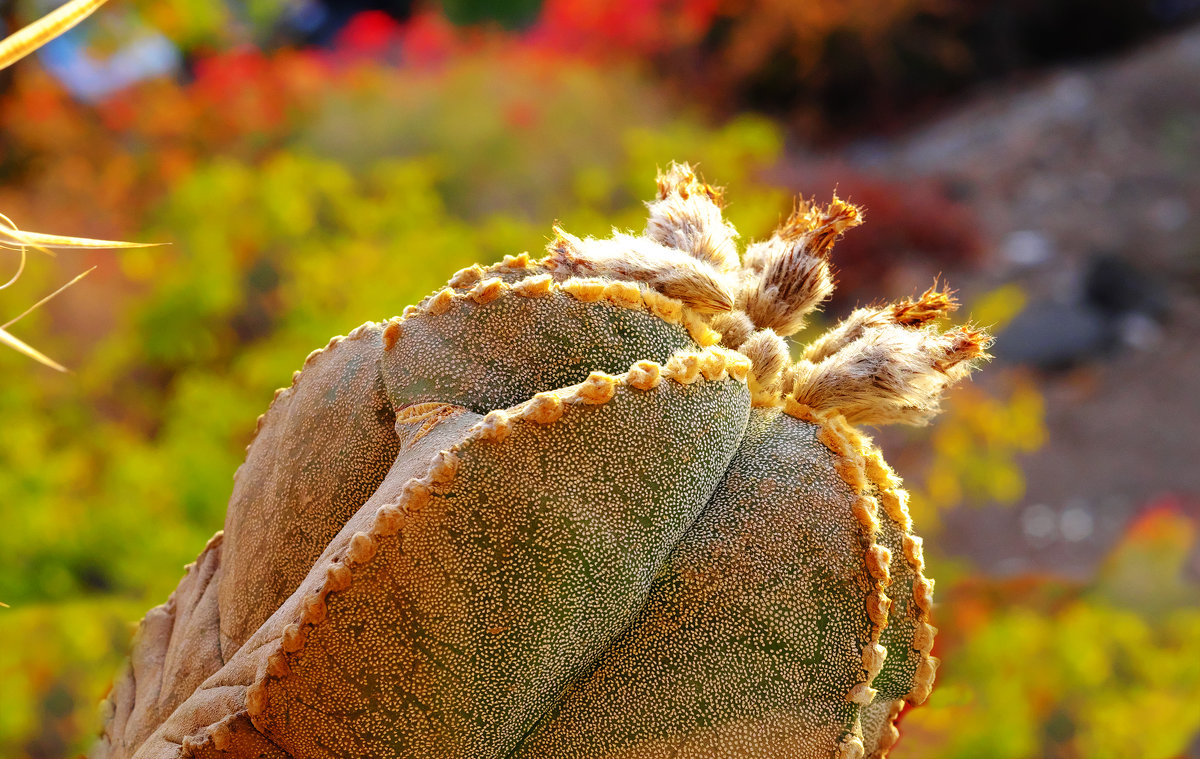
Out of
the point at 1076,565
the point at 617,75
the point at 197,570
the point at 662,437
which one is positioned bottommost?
the point at 1076,565

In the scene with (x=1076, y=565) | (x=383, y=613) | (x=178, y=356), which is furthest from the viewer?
(x=1076, y=565)

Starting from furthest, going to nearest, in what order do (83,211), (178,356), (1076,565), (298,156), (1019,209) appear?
(1019,209) → (298,156) → (83,211) → (1076,565) → (178,356)

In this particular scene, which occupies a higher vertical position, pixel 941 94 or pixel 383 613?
pixel 383 613

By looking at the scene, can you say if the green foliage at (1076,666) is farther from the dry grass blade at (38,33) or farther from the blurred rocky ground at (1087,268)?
the dry grass blade at (38,33)

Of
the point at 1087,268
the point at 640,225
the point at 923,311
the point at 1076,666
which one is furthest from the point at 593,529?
the point at 1087,268

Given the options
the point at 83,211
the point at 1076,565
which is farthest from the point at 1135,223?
the point at 83,211

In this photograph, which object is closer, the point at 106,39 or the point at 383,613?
the point at 383,613

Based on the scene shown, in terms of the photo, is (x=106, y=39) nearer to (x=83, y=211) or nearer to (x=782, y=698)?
(x=83, y=211)

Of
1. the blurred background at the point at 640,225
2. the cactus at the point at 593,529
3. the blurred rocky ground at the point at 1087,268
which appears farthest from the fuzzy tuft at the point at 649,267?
the blurred rocky ground at the point at 1087,268
